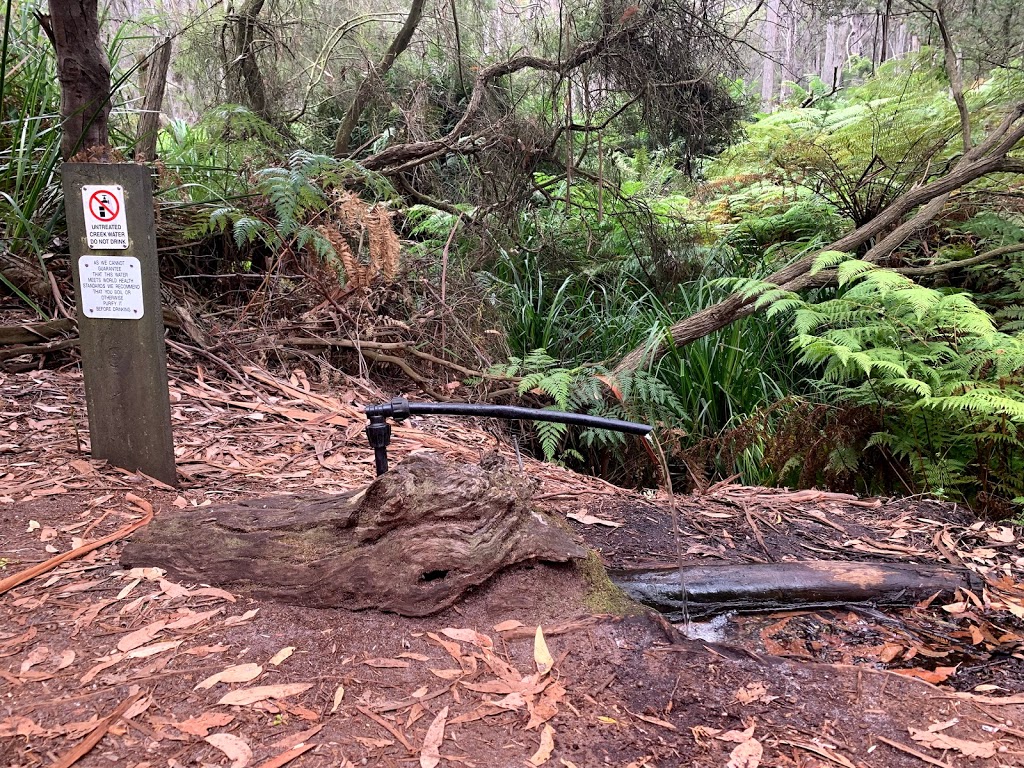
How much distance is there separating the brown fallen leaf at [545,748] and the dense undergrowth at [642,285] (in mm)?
2303

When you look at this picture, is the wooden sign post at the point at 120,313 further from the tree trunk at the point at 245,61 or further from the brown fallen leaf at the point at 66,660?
the tree trunk at the point at 245,61

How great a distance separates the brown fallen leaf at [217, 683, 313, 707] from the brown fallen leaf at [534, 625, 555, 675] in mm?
585

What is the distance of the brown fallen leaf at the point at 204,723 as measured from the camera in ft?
4.70

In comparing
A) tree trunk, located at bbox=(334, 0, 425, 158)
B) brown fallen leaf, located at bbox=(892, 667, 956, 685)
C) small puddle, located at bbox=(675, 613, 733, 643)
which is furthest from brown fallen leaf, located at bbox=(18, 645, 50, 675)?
tree trunk, located at bbox=(334, 0, 425, 158)

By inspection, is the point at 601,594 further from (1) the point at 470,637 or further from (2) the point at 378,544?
(2) the point at 378,544

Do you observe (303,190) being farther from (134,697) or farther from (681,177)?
(681,177)

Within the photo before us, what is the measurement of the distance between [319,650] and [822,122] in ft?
22.4

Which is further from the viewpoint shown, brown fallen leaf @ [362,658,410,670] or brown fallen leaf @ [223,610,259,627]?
brown fallen leaf @ [223,610,259,627]

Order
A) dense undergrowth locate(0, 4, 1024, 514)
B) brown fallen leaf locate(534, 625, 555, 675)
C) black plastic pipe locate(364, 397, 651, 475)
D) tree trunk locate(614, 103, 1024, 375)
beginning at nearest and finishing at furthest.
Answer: brown fallen leaf locate(534, 625, 555, 675), black plastic pipe locate(364, 397, 651, 475), dense undergrowth locate(0, 4, 1024, 514), tree trunk locate(614, 103, 1024, 375)

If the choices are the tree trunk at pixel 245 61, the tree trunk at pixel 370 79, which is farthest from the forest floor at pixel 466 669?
the tree trunk at pixel 245 61

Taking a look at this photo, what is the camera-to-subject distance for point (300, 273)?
450 cm

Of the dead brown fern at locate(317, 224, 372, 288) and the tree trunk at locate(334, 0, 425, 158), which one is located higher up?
the tree trunk at locate(334, 0, 425, 158)

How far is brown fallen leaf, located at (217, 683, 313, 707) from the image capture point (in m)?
1.53

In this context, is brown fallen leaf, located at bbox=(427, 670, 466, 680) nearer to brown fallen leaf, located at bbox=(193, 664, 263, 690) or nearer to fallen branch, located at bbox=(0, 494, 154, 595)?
brown fallen leaf, located at bbox=(193, 664, 263, 690)
